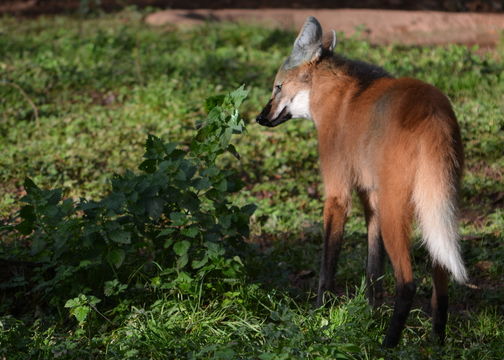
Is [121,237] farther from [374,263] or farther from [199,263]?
[374,263]

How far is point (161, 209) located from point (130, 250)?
0.30 meters

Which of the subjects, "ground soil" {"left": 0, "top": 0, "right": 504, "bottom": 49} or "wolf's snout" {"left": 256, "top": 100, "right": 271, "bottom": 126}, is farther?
"ground soil" {"left": 0, "top": 0, "right": 504, "bottom": 49}

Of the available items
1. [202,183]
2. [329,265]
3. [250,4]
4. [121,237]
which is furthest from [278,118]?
[250,4]

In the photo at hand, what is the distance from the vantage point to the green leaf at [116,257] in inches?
161

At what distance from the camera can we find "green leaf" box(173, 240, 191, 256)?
13.5ft

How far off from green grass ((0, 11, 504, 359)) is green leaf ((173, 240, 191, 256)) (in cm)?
24

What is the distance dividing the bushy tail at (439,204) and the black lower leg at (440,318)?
26cm

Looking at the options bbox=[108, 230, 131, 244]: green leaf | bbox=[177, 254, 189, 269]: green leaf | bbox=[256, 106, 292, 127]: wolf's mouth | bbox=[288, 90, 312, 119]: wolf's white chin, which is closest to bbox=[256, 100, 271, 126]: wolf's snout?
bbox=[256, 106, 292, 127]: wolf's mouth

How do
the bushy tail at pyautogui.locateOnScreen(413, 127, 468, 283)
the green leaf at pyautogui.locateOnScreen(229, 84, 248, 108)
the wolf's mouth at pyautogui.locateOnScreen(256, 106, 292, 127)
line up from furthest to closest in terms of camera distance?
the wolf's mouth at pyautogui.locateOnScreen(256, 106, 292, 127) < the green leaf at pyautogui.locateOnScreen(229, 84, 248, 108) < the bushy tail at pyautogui.locateOnScreen(413, 127, 468, 283)

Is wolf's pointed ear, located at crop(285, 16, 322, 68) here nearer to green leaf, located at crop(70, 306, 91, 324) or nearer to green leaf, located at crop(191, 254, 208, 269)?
green leaf, located at crop(191, 254, 208, 269)

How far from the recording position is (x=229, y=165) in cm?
654

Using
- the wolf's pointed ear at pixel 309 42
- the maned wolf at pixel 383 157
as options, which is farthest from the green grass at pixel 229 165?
the wolf's pointed ear at pixel 309 42

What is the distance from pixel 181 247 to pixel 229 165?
2448 millimetres

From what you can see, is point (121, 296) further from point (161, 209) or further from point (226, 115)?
point (226, 115)
